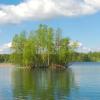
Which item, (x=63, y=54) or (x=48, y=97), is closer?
(x=48, y=97)

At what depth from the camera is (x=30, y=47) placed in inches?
4496

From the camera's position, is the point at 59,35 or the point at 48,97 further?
the point at 59,35

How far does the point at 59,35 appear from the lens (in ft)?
392

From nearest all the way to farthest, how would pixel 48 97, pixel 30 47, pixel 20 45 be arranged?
pixel 48 97
pixel 30 47
pixel 20 45

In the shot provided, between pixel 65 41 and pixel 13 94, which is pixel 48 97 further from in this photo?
pixel 65 41

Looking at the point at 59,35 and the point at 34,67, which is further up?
the point at 59,35

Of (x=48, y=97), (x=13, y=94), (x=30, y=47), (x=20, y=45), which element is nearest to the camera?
(x=48, y=97)

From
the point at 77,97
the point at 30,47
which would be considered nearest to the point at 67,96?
the point at 77,97

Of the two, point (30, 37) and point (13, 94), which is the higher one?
point (30, 37)

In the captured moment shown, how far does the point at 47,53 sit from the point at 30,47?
622 cm

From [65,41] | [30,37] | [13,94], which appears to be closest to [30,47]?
[30,37]

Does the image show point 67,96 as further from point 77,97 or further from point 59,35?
point 59,35

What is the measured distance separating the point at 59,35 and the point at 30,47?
1165 cm

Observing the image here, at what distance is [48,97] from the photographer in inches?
1453
